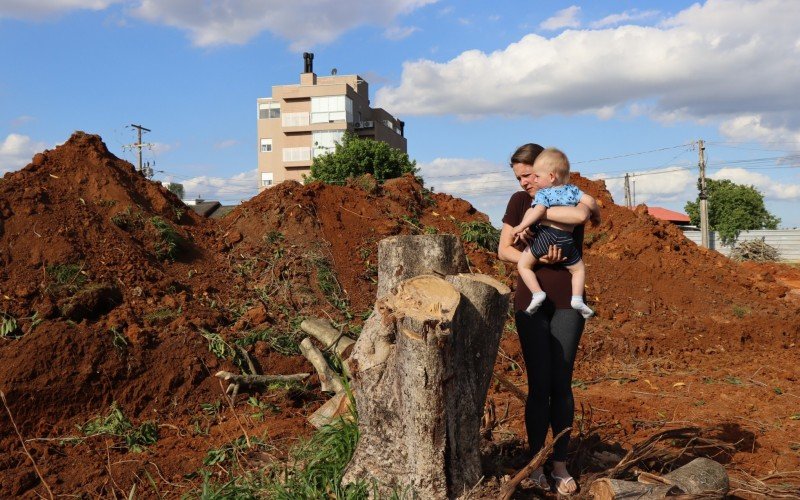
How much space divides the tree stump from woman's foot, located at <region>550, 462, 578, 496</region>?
470 millimetres

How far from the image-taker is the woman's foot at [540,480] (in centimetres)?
334

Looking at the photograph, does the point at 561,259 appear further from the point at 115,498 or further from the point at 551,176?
the point at 115,498

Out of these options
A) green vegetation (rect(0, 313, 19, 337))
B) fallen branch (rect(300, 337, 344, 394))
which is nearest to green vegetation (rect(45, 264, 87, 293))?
green vegetation (rect(0, 313, 19, 337))

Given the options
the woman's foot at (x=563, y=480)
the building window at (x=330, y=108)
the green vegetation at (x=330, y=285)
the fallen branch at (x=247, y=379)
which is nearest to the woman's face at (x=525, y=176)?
the woman's foot at (x=563, y=480)

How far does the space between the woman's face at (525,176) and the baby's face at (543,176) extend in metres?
0.05

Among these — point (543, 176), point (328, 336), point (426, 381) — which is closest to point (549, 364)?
point (426, 381)

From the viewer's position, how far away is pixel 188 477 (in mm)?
4059

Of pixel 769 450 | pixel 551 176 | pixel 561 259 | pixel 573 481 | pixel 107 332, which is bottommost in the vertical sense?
pixel 769 450

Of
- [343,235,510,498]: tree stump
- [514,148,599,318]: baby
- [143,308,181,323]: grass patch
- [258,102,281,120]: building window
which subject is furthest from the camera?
[258,102,281,120]: building window

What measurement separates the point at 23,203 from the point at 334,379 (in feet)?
14.3

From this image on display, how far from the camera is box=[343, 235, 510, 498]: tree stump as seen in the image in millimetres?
2904

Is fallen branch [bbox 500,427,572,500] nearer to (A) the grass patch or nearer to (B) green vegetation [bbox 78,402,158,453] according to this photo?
(B) green vegetation [bbox 78,402,158,453]

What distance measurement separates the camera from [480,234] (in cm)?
1061

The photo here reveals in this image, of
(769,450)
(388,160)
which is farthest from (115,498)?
(388,160)
